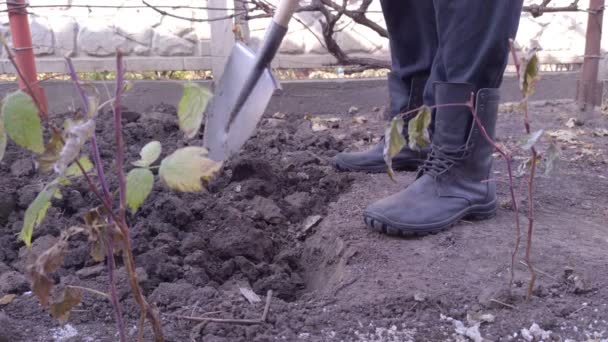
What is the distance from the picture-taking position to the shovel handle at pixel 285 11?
7.50 feet

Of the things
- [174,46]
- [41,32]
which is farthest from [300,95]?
[41,32]

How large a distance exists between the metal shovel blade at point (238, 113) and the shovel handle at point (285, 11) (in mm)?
207

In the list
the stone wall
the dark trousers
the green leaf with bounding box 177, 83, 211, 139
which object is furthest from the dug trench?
the stone wall

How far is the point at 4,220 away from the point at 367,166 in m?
1.30

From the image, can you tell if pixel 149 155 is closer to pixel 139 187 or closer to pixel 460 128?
pixel 139 187

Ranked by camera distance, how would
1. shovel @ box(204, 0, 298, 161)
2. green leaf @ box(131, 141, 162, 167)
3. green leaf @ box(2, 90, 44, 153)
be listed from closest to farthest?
1. green leaf @ box(2, 90, 44, 153)
2. green leaf @ box(131, 141, 162, 167)
3. shovel @ box(204, 0, 298, 161)

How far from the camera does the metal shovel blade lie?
2447 millimetres

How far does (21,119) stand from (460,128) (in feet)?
4.39

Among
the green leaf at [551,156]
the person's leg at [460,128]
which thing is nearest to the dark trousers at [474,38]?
the person's leg at [460,128]

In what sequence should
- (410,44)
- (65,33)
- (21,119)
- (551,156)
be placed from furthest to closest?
(65,33)
(410,44)
(551,156)
(21,119)

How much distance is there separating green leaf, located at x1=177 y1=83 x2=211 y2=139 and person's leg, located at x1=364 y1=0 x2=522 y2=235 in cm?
98

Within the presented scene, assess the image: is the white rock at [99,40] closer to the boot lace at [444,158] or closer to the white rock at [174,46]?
the white rock at [174,46]

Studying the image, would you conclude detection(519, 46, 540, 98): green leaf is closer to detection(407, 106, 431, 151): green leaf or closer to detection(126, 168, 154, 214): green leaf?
detection(407, 106, 431, 151): green leaf

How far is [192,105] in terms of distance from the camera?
2.91ft
